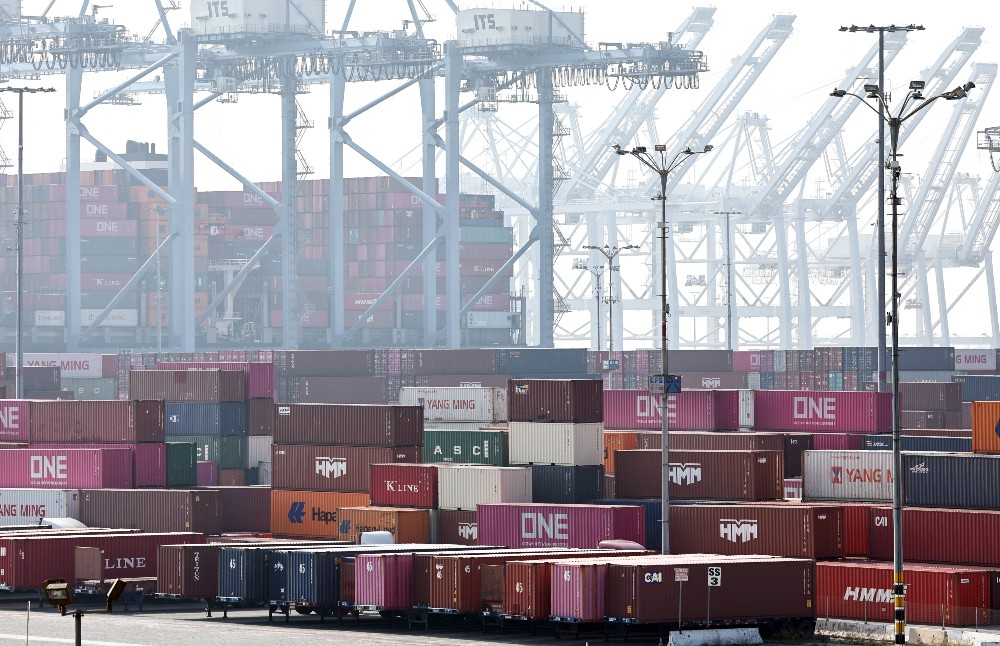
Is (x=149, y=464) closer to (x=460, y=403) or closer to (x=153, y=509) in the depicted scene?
(x=153, y=509)

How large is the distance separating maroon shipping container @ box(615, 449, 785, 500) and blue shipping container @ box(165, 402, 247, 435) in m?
21.8

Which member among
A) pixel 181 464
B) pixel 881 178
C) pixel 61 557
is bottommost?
pixel 61 557

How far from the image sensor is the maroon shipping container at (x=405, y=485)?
51.5m

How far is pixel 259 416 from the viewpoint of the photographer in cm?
7019

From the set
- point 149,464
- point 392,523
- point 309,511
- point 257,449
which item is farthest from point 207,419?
point 392,523

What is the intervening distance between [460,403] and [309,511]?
10.7 meters

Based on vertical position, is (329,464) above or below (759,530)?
above

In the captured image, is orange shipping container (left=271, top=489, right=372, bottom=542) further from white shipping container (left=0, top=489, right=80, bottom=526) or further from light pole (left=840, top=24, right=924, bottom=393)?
light pole (left=840, top=24, right=924, bottom=393)

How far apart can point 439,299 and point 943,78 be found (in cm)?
6245

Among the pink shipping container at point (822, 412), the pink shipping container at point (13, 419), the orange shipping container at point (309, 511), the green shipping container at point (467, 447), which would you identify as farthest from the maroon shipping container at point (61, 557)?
the pink shipping container at point (822, 412)

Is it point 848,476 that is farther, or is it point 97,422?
point 97,422

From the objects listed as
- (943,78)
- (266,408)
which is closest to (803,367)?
(266,408)

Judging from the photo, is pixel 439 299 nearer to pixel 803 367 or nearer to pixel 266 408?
pixel 803 367

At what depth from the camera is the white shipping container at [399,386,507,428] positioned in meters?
64.2
